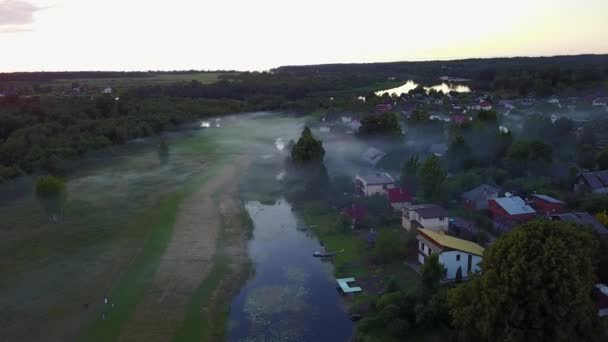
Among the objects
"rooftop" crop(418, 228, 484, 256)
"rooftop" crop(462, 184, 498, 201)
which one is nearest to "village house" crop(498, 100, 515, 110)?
"rooftop" crop(462, 184, 498, 201)

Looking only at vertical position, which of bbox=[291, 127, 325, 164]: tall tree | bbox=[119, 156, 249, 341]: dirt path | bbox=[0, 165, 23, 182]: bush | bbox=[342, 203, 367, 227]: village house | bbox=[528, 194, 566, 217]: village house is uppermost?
bbox=[291, 127, 325, 164]: tall tree

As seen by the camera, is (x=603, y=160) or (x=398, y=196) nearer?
(x=398, y=196)

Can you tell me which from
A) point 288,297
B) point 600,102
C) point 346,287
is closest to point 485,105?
point 600,102

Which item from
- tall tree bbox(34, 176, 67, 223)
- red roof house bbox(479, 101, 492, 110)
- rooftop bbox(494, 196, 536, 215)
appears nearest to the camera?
rooftop bbox(494, 196, 536, 215)

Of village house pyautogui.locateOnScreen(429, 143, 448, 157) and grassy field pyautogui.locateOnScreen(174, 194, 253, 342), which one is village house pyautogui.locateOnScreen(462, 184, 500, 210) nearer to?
village house pyautogui.locateOnScreen(429, 143, 448, 157)

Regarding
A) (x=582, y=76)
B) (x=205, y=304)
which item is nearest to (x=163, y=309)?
(x=205, y=304)

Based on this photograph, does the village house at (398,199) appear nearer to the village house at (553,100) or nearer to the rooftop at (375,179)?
the rooftop at (375,179)

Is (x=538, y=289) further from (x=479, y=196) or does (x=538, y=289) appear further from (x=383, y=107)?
(x=383, y=107)

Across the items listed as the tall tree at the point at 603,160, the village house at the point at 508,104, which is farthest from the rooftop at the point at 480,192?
the village house at the point at 508,104
